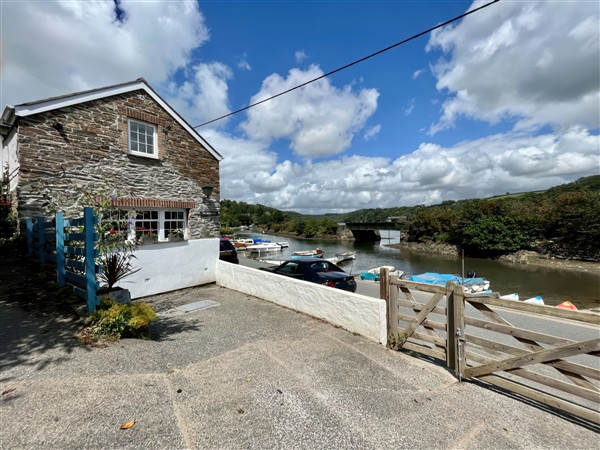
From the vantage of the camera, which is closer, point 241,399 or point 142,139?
point 241,399

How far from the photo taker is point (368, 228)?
61.1 meters

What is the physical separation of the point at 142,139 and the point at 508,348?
11489 millimetres

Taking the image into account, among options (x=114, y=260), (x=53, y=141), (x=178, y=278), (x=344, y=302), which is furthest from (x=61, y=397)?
(x=53, y=141)

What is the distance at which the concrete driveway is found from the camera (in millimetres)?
2496

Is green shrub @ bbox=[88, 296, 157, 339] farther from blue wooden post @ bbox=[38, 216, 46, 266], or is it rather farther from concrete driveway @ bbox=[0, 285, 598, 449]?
blue wooden post @ bbox=[38, 216, 46, 266]

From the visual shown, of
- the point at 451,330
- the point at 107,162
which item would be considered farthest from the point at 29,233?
the point at 451,330

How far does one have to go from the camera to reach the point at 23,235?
307 inches

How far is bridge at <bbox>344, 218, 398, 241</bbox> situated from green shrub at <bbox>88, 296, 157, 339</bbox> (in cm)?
5463

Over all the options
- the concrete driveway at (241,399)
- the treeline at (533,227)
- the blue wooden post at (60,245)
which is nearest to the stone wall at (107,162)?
the blue wooden post at (60,245)

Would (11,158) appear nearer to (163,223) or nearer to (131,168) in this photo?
(131,168)

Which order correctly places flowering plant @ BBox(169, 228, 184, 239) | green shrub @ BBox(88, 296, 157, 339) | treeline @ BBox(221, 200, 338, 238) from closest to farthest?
green shrub @ BBox(88, 296, 157, 339)
flowering plant @ BBox(169, 228, 184, 239)
treeline @ BBox(221, 200, 338, 238)

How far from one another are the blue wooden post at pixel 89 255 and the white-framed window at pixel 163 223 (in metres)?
5.00

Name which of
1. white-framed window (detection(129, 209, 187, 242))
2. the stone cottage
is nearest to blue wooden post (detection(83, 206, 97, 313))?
the stone cottage

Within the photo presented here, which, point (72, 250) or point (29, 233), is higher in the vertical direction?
point (29, 233)
